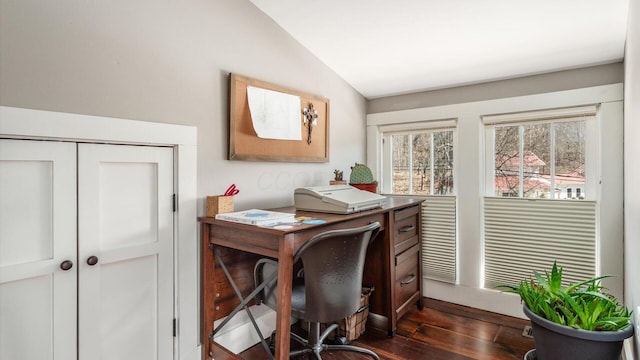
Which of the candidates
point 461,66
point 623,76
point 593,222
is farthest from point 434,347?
point 623,76

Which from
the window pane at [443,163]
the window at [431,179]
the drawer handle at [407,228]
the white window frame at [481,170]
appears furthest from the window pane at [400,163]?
A: the drawer handle at [407,228]

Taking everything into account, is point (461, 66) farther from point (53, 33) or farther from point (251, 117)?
point (53, 33)

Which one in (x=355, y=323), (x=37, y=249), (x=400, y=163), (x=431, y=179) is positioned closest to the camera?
(x=37, y=249)

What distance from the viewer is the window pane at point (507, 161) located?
2.66 metres

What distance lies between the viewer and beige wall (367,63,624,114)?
2.27m

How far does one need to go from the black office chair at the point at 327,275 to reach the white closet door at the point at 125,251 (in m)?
0.54

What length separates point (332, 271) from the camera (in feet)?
5.42

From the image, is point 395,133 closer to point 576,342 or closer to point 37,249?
point 576,342

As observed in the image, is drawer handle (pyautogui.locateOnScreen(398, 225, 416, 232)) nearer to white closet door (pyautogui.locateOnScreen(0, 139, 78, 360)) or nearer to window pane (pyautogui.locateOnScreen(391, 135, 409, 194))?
window pane (pyautogui.locateOnScreen(391, 135, 409, 194))

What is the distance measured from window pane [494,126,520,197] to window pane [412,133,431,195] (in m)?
0.55

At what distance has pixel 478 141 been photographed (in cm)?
271

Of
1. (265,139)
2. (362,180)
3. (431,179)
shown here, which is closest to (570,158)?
(431,179)

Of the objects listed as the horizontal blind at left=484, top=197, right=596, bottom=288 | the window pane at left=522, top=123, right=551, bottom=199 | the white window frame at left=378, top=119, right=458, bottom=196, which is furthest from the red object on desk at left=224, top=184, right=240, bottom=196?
the window pane at left=522, top=123, right=551, bottom=199

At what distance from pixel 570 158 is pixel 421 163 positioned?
1095mm
